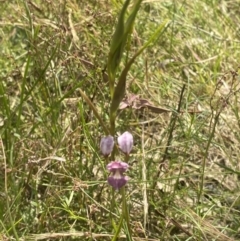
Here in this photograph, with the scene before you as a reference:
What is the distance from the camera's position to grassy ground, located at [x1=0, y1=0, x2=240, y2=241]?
1.37 m

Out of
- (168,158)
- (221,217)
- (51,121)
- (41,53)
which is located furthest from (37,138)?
(221,217)

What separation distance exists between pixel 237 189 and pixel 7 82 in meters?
0.76

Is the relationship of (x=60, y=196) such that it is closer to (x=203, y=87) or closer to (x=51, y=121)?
(x=51, y=121)

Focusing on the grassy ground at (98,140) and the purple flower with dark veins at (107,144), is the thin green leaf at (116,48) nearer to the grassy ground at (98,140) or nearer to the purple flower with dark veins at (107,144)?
the purple flower with dark veins at (107,144)

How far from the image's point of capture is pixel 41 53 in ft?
5.36

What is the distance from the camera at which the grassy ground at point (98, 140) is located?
4.50ft

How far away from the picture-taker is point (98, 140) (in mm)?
1485

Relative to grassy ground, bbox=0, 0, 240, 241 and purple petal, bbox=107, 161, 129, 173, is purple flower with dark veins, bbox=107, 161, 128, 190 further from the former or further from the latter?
grassy ground, bbox=0, 0, 240, 241

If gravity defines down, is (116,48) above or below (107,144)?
above

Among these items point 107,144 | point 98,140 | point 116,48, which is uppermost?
point 116,48

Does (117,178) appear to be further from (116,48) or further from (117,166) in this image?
(116,48)

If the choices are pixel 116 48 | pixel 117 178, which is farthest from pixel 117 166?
pixel 116 48

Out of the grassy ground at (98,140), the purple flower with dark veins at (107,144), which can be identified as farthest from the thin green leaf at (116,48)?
the grassy ground at (98,140)

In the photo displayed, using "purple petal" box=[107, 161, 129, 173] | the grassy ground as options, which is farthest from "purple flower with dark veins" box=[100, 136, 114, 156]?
the grassy ground
